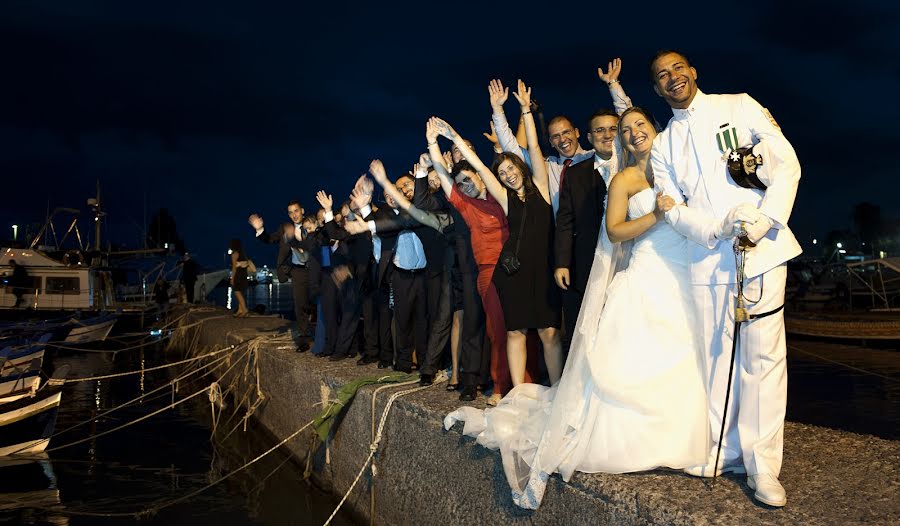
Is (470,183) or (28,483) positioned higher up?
(470,183)

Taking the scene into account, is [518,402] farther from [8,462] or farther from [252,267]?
[252,267]

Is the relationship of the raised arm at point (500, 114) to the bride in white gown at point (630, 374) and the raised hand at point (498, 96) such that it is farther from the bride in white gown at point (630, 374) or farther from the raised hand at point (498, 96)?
the bride in white gown at point (630, 374)

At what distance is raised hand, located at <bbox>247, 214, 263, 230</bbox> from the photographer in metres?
10.5

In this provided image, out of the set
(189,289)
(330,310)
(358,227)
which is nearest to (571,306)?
(358,227)

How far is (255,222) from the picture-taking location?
10.6 meters

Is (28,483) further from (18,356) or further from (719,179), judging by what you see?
(719,179)

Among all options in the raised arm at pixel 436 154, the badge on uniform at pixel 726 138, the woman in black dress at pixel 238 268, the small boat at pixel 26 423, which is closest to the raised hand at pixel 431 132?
the raised arm at pixel 436 154

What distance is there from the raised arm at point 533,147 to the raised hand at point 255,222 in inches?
261

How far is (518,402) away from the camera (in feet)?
13.6

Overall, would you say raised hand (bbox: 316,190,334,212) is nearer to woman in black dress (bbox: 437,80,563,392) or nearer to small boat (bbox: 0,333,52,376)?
woman in black dress (bbox: 437,80,563,392)

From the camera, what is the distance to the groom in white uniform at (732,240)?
288 centimetres

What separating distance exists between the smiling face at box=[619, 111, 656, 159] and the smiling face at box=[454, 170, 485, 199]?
1.60m

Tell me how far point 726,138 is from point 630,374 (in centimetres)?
118

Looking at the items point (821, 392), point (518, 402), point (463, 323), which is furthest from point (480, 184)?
point (821, 392)
